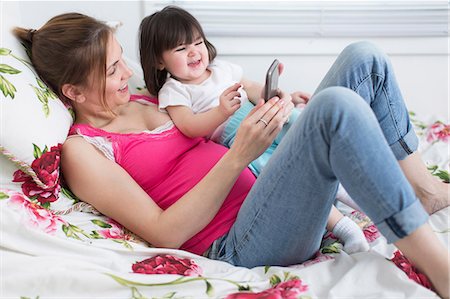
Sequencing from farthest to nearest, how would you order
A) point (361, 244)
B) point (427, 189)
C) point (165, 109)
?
point (165, 109)
point (427, 189)
point (361, 244)

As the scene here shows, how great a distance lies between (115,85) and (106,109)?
7cm

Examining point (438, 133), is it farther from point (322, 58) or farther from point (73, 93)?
point (73, 93)

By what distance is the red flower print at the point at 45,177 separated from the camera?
127cm

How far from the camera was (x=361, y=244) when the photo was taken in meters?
1.28

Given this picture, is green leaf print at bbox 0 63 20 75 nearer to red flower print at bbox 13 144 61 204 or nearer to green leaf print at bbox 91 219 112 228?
red flower print at bbox 13 144 61 204

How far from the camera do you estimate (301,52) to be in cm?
220

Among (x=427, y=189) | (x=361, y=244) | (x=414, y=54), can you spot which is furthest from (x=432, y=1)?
(x=361, y=244)

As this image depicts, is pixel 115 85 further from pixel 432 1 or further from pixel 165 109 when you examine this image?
pixel 432 1

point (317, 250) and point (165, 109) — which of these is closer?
point (317, 250)

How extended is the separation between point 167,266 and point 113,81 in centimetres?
50

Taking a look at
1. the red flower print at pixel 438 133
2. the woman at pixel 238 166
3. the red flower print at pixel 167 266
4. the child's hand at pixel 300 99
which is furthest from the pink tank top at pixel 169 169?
the red flower print at pixel 438 133

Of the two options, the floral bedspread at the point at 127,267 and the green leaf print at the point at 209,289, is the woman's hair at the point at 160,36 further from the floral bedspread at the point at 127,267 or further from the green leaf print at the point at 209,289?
the green leaf print at the point at 209,289

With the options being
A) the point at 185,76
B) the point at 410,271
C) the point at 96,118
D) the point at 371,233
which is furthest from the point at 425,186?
the point at 96,118

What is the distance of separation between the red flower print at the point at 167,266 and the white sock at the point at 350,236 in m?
0.33
